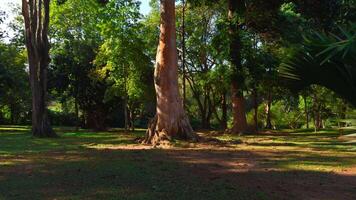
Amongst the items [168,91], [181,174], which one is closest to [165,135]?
[168,91]

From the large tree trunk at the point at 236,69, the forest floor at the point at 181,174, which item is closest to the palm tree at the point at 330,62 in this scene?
the forest floor at the point at 181,174

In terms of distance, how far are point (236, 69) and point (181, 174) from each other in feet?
53.6

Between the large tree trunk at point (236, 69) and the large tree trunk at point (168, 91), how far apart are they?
772 cm

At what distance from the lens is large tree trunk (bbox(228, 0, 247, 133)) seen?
26.0m

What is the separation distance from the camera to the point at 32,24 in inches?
962

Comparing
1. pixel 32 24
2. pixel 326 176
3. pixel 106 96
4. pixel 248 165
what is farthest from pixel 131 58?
pixel 326 176

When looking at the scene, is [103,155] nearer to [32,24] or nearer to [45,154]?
[45,154]

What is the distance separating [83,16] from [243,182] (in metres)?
33.6

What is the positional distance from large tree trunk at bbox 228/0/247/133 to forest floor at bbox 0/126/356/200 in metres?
11.0

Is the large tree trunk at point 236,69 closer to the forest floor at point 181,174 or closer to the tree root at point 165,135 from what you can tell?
the tree root at point 165,135

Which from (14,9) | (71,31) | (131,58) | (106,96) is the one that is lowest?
(106,96)

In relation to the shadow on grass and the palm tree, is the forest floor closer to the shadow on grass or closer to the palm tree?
the shadow on grass

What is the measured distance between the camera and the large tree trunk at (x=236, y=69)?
26.0 meters

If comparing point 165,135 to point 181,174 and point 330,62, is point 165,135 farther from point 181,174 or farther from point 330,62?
point 330,62
